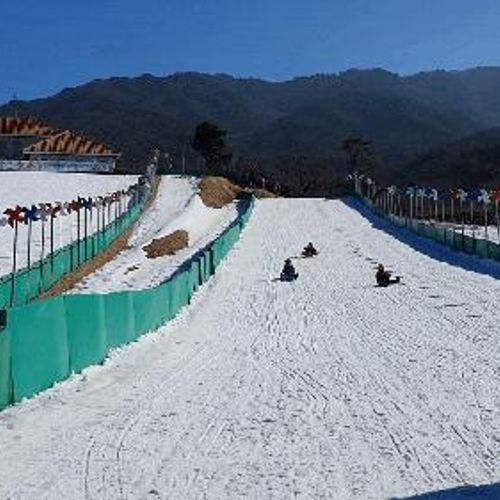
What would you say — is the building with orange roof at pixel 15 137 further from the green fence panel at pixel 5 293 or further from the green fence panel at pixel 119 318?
the green fence panel at pixel 119 318

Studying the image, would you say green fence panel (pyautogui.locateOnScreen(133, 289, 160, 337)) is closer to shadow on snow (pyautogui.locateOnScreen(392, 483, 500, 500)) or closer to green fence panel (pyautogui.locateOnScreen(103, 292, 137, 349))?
green fence panel (pyautogui.locateOnScreen(103, 292, 137, 349))

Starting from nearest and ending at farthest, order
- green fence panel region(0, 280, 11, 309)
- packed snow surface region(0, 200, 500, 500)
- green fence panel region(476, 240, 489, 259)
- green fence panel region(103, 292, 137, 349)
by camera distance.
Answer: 1. packed snow surface region(0, 200, 500, 500)
2. green fence panel region(103, 292, 137, 349)
3. green fence panel region(0, 280, 11, 309)
4. green fence panel region(476, 240, 489, 259)

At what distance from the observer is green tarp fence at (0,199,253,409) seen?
435 inches

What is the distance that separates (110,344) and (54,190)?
57.5 metres

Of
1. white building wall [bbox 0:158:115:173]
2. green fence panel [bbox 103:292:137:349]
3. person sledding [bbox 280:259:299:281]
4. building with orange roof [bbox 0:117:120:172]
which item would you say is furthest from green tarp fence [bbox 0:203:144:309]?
building with orange roof [bbox 0:117:120:172]

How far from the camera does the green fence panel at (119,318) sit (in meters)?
15.2

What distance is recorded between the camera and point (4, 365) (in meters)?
10.8

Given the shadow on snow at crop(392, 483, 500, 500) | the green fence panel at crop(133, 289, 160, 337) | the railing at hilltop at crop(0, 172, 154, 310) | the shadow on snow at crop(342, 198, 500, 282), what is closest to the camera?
the shadow on snow at crop(392, 483, 500, 500)

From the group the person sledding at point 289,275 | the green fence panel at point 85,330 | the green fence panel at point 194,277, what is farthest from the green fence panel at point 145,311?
the person sledding at point 289,275

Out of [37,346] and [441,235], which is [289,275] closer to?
[441,235]

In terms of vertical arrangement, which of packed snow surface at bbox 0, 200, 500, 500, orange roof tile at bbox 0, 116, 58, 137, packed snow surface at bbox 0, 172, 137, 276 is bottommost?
packed snow surface at bbox 0, 200, 500, 500

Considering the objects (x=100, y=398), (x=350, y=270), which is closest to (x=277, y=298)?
(x=350, y=270)

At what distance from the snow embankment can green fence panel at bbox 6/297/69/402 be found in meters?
17.0

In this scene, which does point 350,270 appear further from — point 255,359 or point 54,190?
point 54,190
